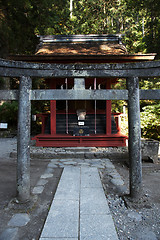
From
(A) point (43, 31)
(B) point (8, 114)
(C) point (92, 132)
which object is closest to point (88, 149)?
(C) point (92, 132)

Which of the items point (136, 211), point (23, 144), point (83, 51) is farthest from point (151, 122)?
point (23, 144)

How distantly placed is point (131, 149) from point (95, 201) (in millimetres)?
1103

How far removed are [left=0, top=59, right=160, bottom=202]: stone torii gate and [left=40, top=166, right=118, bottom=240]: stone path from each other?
632 millimetres

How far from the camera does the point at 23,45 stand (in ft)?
45.3

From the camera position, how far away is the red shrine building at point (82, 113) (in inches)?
262

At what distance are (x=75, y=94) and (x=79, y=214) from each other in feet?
6.31

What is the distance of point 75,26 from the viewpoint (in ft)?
57.4

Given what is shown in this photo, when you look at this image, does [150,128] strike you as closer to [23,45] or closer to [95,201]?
[95,201]

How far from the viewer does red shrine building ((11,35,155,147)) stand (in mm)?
6648

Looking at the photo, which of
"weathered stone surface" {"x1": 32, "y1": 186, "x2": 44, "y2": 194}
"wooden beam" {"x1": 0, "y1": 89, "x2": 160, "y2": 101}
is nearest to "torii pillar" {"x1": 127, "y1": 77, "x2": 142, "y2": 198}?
"wooden beam" {"x1": 0, "y1": 89, "x2": 160, "y2": 101}

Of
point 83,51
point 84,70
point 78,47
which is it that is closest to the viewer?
point 84,70

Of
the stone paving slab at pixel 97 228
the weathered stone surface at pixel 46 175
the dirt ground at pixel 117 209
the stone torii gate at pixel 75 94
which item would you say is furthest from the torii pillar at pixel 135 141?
the weathered stone surface at pixel 46 175

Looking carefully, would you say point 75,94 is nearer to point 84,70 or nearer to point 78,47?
point 84,70

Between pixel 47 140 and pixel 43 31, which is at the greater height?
pixel 43 31
